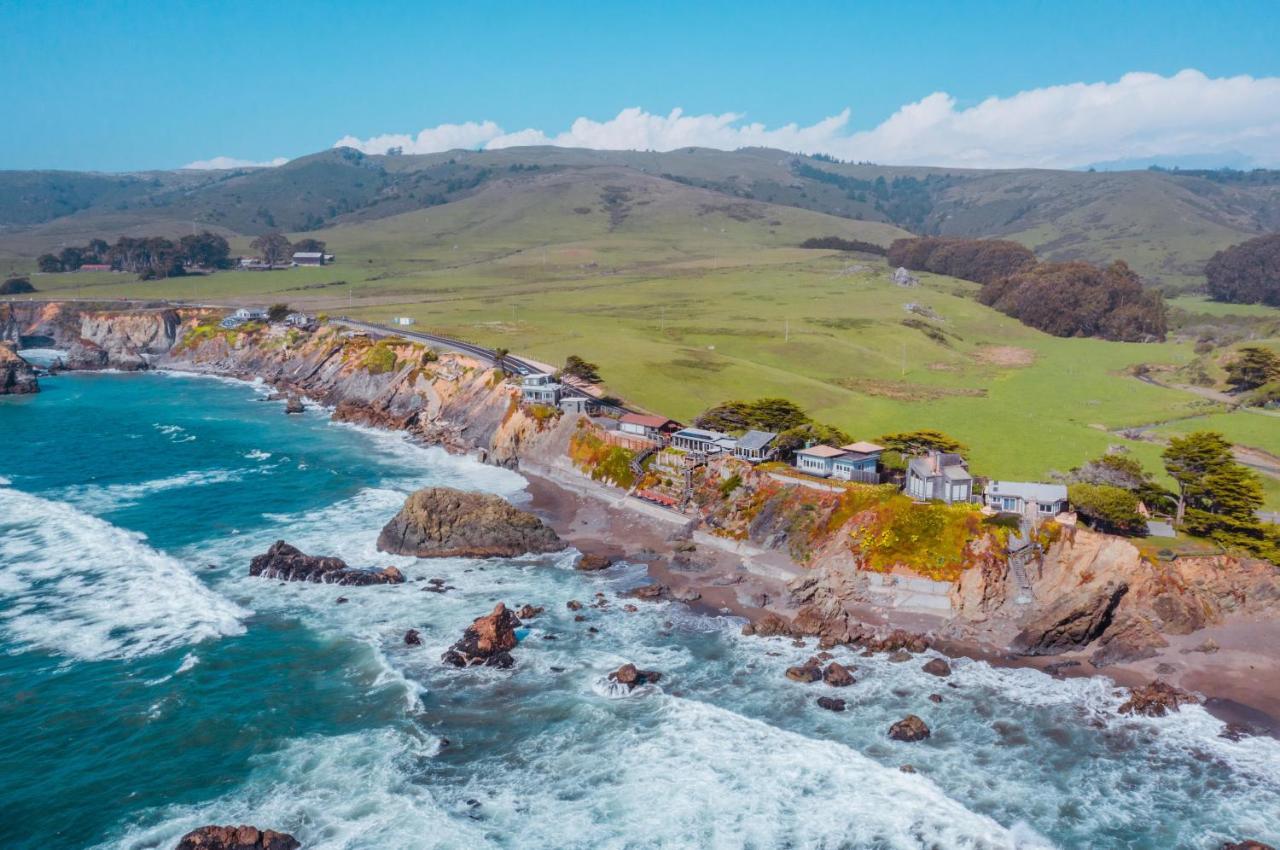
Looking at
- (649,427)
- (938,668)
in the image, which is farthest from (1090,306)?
(938,668)

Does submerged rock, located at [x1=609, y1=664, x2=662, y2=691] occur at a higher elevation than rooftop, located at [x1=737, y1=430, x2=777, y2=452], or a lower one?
lower

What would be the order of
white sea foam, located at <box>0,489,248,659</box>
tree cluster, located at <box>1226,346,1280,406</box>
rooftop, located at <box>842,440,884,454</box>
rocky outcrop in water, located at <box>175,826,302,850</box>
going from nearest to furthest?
rocky outcrop in water, located at <box>175,826,302,850</box> → white sea foam, located at <box>0,489,248,659</box> → rooftop, located at <box>842,440,884,454</box> → tree cluster, located at <box>1226,346,1280,406</box>

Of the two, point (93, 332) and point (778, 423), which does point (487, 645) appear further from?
point (93, 332)

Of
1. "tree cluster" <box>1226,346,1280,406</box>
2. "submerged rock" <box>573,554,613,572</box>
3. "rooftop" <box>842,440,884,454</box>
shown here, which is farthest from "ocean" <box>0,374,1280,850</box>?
"tree cluster" <box>1226,346,1280,406</box>

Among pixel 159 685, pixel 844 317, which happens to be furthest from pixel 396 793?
pixel 844 317

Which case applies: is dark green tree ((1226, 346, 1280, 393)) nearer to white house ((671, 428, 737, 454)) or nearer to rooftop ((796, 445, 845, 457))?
rooftop ((796, 445, 845, 457))

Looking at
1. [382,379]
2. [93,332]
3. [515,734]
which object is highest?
[93,332]

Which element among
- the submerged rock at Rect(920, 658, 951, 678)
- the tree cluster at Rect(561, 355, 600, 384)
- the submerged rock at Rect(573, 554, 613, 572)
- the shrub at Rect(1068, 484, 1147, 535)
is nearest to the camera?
the submerged rock at Rect(920, 658, 951, 678)
